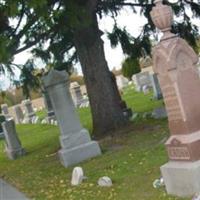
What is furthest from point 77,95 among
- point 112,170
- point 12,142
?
point 112,170

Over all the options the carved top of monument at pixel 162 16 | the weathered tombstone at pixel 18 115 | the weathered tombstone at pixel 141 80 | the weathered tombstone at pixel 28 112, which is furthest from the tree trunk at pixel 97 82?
the weathered tombstone at pixel 18 115

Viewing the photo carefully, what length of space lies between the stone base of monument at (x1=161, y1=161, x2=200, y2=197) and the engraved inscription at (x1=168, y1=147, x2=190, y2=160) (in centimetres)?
6

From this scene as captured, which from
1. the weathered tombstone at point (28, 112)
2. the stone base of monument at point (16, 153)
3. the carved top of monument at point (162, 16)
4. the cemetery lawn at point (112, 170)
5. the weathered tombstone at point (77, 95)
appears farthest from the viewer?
the weathered tombstone at point (77, 95)

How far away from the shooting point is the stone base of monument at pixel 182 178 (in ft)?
23.5

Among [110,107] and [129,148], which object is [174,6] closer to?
[110,107]

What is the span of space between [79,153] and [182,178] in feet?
17.2

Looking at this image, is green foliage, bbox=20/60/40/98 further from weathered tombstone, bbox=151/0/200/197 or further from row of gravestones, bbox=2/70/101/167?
weathered tombstone, bbox=151/0/200/197

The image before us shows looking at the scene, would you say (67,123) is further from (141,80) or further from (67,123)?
(141,80)

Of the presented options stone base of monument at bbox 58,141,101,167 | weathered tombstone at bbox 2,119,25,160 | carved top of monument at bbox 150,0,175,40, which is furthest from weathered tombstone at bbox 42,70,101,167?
carved top of monument at bbox 150,0,175,40

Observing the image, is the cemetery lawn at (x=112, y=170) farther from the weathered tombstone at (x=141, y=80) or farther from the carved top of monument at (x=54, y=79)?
the weathered tombstone at (x=141, y=80)

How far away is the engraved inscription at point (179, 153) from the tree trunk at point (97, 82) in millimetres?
7604

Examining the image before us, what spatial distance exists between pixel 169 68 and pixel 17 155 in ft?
35.4

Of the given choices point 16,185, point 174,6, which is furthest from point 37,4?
point 174,6

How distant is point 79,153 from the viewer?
40.6 ft
